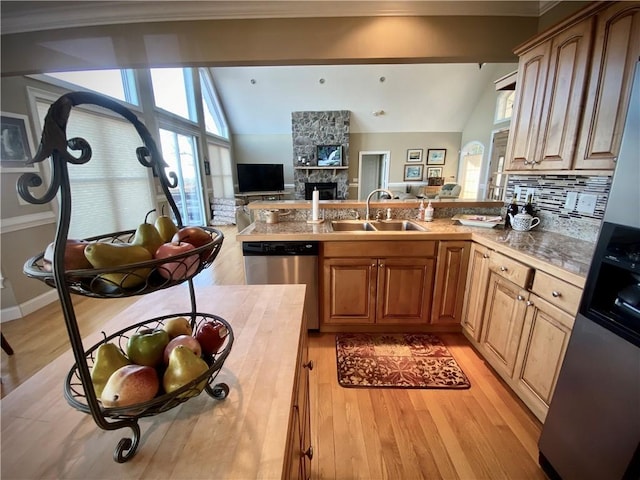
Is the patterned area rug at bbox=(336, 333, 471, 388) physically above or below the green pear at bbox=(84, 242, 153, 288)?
below

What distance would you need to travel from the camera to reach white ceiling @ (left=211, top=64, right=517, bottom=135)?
6.32 metres

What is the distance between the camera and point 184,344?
519mm

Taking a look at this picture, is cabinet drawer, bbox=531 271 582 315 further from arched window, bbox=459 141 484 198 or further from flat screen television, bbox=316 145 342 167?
flat screen television, bbox=316 145 342 167

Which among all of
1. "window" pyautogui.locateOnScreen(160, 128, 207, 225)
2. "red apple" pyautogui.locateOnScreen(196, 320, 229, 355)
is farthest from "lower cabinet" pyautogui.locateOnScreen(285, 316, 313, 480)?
"window" pyautogui.locateOnScreen(160, 128, 207, 225)

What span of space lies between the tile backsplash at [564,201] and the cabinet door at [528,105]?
308mm

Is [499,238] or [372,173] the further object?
[372,173]

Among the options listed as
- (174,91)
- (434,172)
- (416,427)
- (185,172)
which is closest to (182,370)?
(416,427)

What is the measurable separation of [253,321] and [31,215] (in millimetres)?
3233

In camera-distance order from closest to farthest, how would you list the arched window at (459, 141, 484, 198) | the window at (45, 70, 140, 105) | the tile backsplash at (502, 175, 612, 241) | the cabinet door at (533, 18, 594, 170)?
the cabinet door at (533, 18, 594, 170) < the tile backsplash at (502, 175, 612, 241) < the window at (45, 70, 140, 105) < the arched window at (459, 141, 484, 198)

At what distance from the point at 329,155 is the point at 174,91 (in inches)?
163

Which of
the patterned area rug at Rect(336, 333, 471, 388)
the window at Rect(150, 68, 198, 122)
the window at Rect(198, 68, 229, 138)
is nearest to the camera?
the patterned area rug at Rect(336, 333, 471, 388)

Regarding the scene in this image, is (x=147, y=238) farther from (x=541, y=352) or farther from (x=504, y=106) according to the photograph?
(x=504, y=106)

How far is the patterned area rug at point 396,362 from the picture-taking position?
70.8 inches

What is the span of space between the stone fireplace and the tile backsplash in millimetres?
6099
